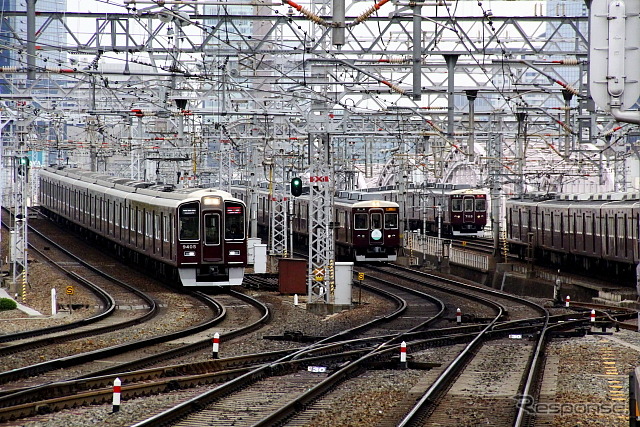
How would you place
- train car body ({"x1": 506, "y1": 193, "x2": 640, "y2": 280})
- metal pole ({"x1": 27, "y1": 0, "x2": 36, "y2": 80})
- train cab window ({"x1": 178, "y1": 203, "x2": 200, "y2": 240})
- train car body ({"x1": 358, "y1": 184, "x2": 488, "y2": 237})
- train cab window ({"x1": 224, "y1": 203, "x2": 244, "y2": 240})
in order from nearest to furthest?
metal pole ({"x1": 27, "y1": 0, "x2": 36, "y2": 80}) → train cab window ({"x1": 178, "y1": 203, "x2": 200, "y2": 240}) → train cab window ({"x1": 224, "y1": 203, "x2": 244, "y2": 240}) → train car body ({"x1": 506, "y1": 193, "x2": 640, "y2": 280}) → train car body ({"x1": 358, "y1": 184, "x2": 488, "y2": 237})

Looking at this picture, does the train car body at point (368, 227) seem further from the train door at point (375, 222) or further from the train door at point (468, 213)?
the train door at point (468, 213)

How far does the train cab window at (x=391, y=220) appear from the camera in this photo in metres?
35.5

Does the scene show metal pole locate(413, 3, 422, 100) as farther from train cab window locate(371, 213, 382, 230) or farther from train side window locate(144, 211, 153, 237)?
train cab window locate(371, 213, 382, 230)

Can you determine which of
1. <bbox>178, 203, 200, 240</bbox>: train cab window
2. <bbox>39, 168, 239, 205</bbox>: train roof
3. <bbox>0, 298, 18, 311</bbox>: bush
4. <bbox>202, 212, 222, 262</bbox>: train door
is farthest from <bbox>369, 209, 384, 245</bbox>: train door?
<bbox>0, 298, 18, 311</bbox>: bush

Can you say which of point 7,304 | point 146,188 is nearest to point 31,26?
point 7,304

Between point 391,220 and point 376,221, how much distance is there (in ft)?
1.67

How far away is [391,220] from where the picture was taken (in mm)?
35562

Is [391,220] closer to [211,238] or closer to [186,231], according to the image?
[211,238]

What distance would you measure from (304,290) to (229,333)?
9313 millimetres

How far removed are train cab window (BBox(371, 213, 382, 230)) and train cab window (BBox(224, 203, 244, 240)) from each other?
423 inches

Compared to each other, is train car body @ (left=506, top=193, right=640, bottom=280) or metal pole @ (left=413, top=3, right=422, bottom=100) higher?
metal pole @ (left=413, top=3, right=422, bottom=100)

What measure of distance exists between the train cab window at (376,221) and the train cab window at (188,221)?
1149 cm

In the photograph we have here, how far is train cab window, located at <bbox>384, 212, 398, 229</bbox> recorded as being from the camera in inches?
1399

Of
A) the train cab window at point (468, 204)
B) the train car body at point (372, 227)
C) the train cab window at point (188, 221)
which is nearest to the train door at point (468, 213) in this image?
the train cab window at point (468, 204)
